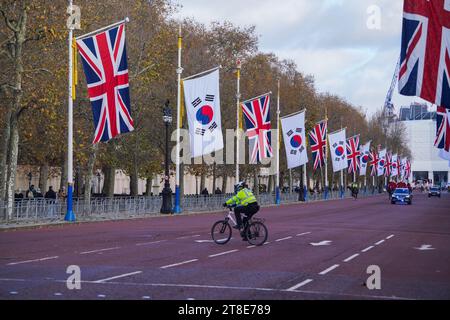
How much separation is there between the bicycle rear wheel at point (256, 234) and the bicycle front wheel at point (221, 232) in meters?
0.60

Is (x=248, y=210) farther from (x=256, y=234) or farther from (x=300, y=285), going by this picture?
(x=300, y=285)

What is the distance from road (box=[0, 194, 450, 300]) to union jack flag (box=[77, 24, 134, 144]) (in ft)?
15.8

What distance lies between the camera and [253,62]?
72.6m

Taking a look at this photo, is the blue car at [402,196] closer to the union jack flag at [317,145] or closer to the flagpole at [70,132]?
the union jack flag at [317,145]

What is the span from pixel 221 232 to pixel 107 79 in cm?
1031

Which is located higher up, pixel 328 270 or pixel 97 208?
pixel 97 208

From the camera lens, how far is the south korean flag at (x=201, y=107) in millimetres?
38312

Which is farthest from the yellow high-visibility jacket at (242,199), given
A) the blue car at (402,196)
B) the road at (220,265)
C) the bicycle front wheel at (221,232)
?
the blue car at (402,196)

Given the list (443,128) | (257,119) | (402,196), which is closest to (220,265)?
(443,128)

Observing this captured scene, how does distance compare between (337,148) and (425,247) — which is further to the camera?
(337,148)

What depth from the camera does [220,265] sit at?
52.6ft
